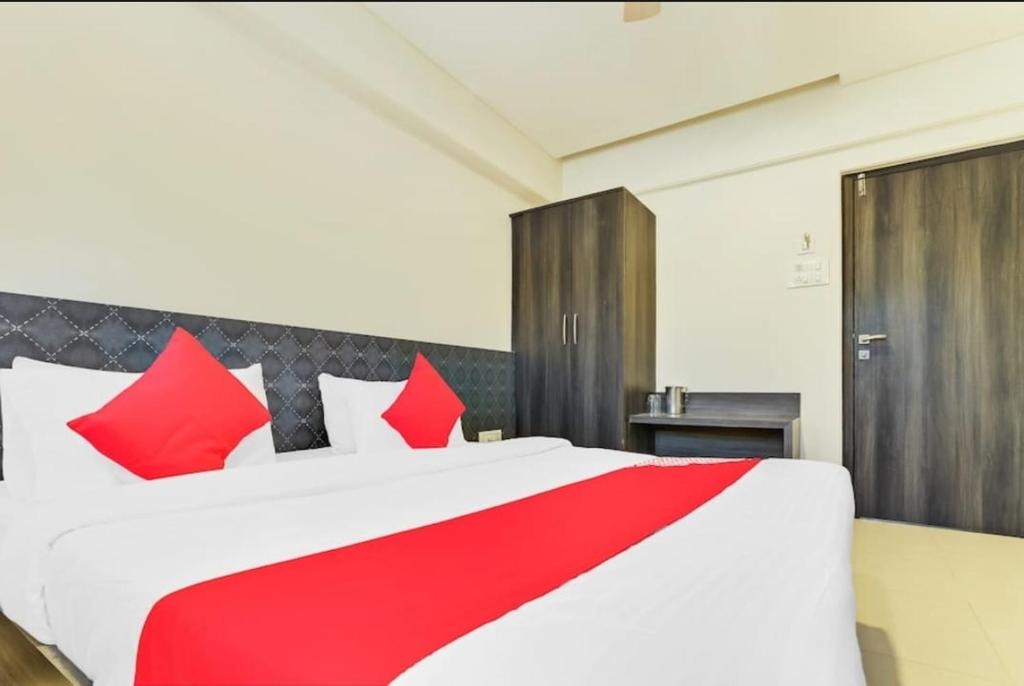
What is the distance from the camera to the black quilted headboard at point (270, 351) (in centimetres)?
155

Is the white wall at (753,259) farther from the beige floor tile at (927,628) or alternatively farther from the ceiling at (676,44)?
the ceiling at (676,44)

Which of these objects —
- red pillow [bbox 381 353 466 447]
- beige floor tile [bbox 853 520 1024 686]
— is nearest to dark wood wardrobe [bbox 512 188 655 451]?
red pillow [bbox 381 353 466 447]

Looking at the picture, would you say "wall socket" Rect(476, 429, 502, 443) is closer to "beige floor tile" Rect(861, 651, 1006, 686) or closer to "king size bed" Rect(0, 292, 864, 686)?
"king size bed" Rect(0, 292, 864, 686)

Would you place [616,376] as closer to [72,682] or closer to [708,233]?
[708,233]

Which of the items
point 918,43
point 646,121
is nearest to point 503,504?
point 646,121

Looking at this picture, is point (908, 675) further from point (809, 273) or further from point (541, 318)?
point (541, 318)

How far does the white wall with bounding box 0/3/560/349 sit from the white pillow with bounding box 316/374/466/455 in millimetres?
328

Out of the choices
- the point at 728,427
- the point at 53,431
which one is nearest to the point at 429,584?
the point at 53,431

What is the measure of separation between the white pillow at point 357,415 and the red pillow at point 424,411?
36 mm

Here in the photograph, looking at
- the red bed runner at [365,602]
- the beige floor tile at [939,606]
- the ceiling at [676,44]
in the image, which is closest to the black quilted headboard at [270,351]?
the red bed runner at [365,602]

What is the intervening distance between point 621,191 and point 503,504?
2.44m

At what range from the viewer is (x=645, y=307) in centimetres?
357

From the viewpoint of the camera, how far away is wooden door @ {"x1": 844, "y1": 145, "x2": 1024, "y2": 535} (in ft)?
9.12

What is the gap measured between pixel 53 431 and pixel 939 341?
3.87m
